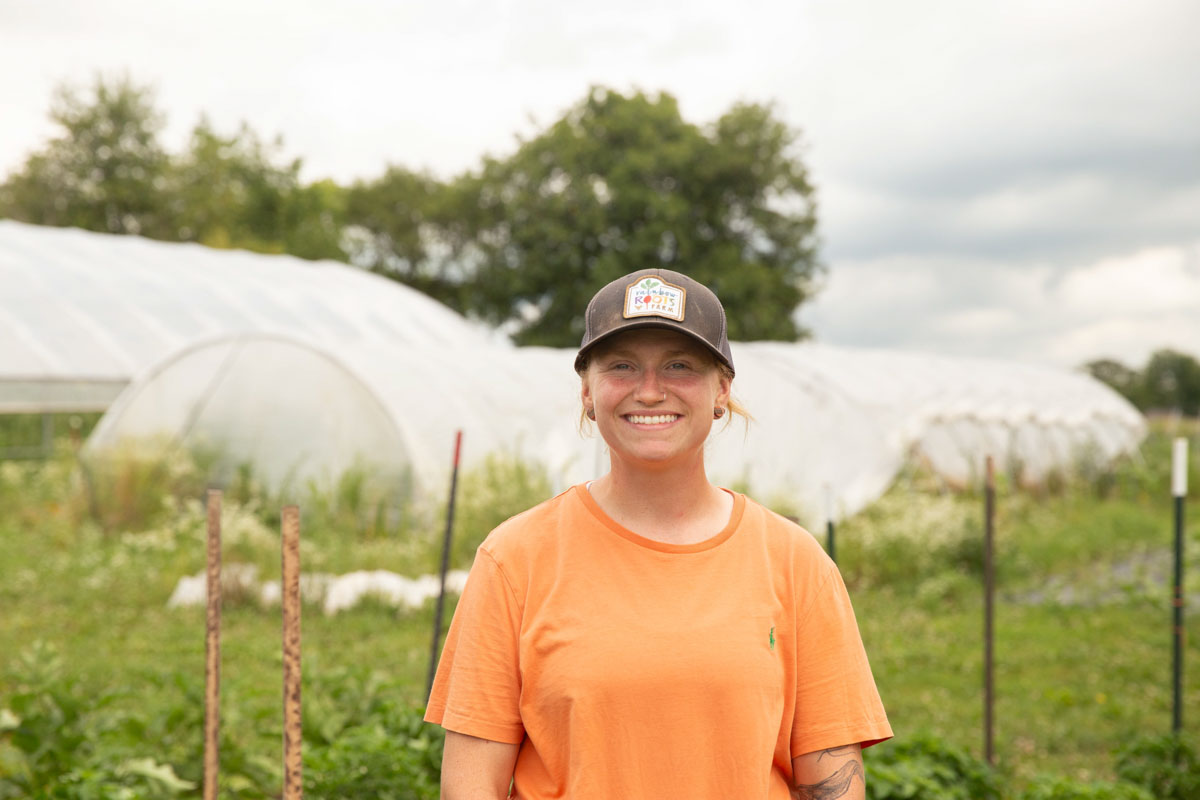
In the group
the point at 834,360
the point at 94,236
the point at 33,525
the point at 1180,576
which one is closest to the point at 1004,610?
the point at 1180,576

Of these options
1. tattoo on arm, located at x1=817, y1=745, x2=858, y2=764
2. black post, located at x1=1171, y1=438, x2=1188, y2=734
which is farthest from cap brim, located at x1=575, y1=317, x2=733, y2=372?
black post, located at x1=1171, y1=438, x2=1188, y2=734

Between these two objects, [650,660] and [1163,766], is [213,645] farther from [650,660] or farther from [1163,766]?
[1163,766]

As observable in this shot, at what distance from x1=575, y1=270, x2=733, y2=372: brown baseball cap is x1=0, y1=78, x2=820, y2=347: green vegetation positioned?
2304 cm

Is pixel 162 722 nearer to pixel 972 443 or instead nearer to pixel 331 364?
pixel 331 364

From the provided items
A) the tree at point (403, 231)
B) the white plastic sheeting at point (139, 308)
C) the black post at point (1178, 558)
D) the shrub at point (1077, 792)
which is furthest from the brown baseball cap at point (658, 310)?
the tree at point (403, 231)

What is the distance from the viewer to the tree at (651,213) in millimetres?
25984

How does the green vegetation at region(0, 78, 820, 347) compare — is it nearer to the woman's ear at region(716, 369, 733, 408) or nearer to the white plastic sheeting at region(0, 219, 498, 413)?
the white plastic sheeting at region(0, 219, 498, 413)

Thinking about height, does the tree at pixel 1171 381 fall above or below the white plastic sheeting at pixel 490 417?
above

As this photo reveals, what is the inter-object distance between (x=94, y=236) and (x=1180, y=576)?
19710 millimetres

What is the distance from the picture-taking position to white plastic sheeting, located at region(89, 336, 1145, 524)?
9.73 m

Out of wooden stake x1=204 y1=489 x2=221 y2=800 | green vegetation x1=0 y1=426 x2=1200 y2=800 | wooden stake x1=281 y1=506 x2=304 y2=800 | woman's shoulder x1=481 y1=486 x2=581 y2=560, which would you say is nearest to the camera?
woman's shoulder x1=481 y1=486 x2=581 y2=560

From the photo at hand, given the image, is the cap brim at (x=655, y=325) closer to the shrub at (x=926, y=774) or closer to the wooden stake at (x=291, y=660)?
the wooden stake at (x=291, y=660)

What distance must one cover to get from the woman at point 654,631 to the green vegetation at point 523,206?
23.1 meters

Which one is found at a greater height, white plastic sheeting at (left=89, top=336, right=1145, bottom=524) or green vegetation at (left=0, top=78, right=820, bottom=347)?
green vegetation at (left=0, top=78, right=820, bottom=347)
